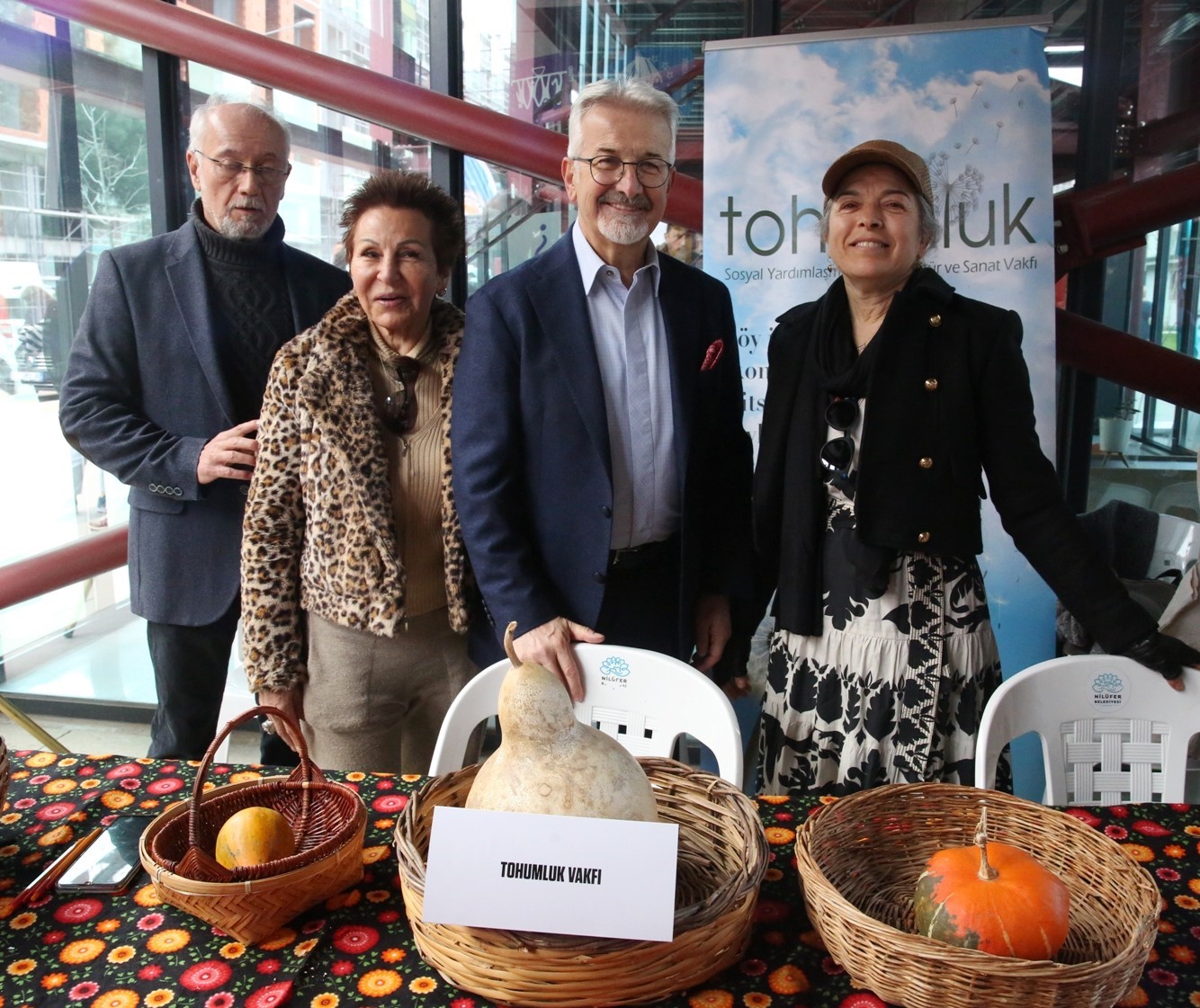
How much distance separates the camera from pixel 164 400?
2.18 m

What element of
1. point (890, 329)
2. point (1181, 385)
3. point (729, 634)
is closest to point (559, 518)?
point (729, 634)

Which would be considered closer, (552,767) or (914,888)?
(552,767)

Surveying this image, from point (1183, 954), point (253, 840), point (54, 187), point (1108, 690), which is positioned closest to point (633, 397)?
point (1108, 690)

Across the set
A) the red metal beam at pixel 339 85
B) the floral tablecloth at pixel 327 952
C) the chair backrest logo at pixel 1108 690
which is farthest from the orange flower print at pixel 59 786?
the red metal beam at pixel 339 85

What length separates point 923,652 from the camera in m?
1.69

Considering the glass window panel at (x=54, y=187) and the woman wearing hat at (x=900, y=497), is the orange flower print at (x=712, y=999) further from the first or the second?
the glass window panel at (x=54, y=187)

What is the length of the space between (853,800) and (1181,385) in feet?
7.69

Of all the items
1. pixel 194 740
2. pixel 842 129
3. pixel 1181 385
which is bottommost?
pixel 194 740

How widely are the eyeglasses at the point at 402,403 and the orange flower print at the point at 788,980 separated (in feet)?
3.87

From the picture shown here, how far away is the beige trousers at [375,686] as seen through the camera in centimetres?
181

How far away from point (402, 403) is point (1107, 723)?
130 centimetres

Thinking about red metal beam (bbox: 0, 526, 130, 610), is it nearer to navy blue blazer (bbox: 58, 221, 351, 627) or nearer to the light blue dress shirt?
navy blue blazer (bbox: 58, 221, 351, 627)

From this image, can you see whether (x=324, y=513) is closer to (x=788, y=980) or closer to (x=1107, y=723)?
(x=788, y=980)

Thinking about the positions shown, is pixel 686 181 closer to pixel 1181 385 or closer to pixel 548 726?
pixel 1181 385
